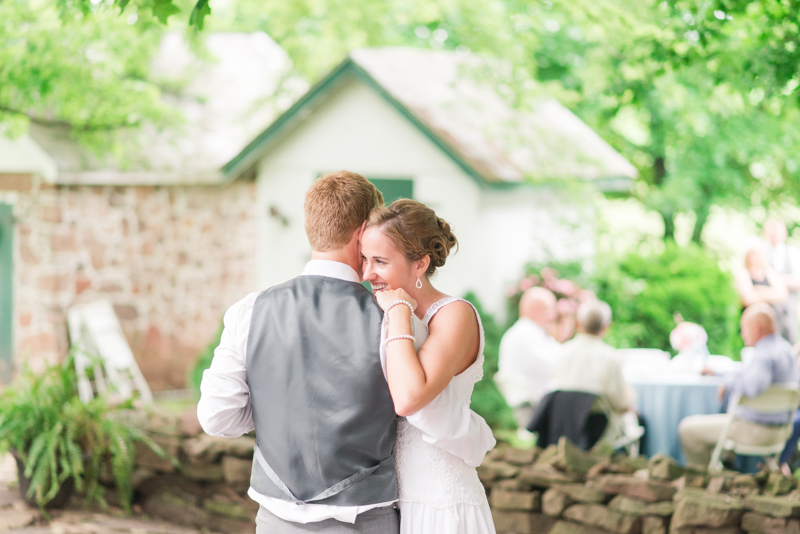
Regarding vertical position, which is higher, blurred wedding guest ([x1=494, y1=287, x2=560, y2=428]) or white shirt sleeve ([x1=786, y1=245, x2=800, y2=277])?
white shirt sleeve ([x1=786, y1=245, x2=800, y2=277])

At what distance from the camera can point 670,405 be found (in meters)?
5.84

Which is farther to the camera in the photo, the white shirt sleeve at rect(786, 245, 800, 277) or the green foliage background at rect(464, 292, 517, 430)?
the green foliage background at rect(464, 292, 517, 430)

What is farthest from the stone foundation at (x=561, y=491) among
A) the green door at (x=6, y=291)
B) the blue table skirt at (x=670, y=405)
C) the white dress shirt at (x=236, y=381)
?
Answer: the green door at (x=6, y=291)

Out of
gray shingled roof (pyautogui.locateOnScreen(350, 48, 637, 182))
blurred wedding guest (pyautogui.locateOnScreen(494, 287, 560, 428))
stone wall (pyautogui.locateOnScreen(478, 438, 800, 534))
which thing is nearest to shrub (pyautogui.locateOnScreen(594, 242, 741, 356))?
gray shingled roof (pyautogui.locateOnScreen(350, 48, 637, 182))

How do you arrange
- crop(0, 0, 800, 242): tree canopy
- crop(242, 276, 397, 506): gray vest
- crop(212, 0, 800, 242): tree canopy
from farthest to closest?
crop(212, 0, 800, 242): tree canopy → crop(0, 0, 800, 242): tree canopy → crop(242, 276, 397, 506): gray vest

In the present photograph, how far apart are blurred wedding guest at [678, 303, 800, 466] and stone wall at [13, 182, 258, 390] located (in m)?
6.02

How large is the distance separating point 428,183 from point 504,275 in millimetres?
1415

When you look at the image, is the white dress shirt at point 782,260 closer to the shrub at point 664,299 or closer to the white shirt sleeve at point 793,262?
the white shirt sleeve at point 793,262

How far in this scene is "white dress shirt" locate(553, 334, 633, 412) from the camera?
210 inches

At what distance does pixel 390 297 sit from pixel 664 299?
29.9ft

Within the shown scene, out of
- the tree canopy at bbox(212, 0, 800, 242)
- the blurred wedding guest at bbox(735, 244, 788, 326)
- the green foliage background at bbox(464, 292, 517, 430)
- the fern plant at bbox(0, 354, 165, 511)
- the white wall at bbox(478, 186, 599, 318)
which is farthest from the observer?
the white wall at bbox(478, 186, 599, 318)

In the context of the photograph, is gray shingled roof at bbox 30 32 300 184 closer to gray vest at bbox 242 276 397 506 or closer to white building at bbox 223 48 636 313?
white building at bbox 223 48 636 313

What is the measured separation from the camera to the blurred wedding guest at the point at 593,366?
17.5ft

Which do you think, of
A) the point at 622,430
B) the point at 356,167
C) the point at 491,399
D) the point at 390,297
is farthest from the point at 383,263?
the point at 356,167
